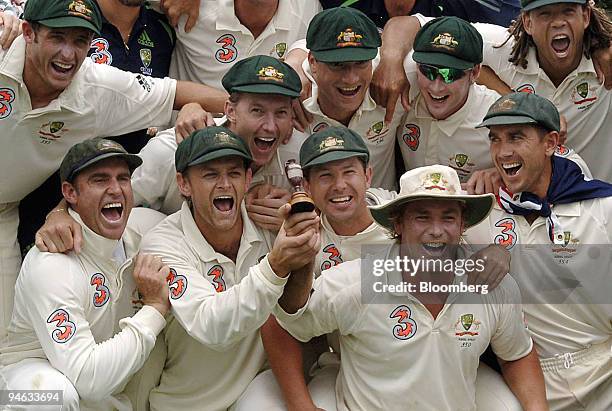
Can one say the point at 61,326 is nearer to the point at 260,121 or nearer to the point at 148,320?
the point at 148,320

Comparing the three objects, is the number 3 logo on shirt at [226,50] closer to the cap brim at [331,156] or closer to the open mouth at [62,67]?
the open mouth at [62,67]

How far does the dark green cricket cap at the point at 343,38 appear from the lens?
639 cm

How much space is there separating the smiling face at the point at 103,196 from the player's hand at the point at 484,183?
6.67 feet

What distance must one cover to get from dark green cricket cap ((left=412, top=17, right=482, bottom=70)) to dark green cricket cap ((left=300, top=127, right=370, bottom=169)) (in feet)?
3.03

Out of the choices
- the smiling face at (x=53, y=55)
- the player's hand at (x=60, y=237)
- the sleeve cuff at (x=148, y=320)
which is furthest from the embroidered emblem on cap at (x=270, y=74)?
the sleeve cuff at (x=148, y=320)

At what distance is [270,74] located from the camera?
625 cm

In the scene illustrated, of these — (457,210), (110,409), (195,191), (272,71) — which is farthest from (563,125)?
(110,409)

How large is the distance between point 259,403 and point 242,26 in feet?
9.31

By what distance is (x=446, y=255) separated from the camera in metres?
5.50

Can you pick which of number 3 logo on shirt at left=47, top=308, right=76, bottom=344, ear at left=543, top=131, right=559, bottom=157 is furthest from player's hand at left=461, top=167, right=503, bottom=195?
number 3 logo on shirt at left=47, top=308, right=76, bottom=344

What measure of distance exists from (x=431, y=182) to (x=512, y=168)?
0.79 metres

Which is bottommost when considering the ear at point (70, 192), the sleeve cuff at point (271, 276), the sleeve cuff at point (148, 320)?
the sleeve cuff at point (148, 320)

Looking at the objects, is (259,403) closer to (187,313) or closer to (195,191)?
(187,313)

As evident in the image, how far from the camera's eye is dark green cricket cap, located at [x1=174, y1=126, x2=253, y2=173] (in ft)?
19.0
